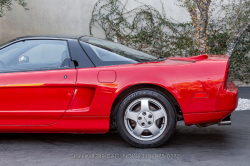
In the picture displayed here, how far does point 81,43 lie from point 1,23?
6.97m

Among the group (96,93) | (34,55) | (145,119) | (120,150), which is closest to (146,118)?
(145,119)

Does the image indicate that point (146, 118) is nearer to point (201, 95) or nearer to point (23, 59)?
point (201, 95)

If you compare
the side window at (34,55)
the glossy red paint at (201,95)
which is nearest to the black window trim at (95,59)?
the side window at (34,55)

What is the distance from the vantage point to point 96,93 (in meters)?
3.80

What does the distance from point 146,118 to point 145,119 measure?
16 millimetres

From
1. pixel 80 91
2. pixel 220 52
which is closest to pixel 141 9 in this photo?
pixel 220 52

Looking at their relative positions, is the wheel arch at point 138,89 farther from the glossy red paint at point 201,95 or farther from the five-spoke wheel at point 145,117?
the glossy red paint at point 201,95

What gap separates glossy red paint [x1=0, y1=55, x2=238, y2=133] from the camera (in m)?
3.77

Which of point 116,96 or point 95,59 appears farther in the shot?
point 95,59

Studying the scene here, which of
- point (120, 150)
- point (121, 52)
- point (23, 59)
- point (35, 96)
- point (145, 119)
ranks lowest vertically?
point (120, 150)

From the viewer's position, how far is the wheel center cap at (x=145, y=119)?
3.84 meters

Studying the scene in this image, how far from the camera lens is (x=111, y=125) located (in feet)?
13.7

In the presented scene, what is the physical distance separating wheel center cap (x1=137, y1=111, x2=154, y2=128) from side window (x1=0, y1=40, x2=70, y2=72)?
107cm

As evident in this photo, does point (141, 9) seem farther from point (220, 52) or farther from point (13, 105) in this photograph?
point (13, 105)
